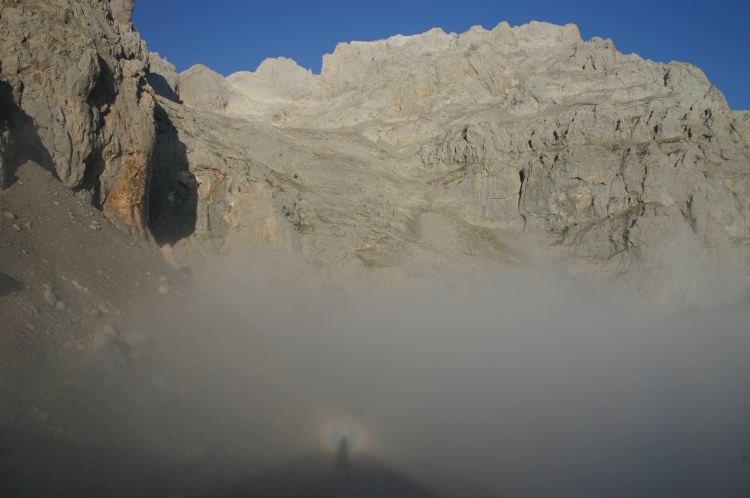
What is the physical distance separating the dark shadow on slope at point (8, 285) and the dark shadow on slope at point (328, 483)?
9.21 meters

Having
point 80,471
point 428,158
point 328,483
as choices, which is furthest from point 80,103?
point 428,158

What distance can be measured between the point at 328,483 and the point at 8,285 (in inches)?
502

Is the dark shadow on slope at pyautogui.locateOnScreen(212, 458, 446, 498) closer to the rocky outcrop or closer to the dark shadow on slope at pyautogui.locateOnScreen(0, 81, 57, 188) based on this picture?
the dark shadow on slope at pyautogui.locateOnScreen(0, 81, 57, 188)

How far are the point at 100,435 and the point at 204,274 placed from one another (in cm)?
2116

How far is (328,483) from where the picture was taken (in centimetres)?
1938

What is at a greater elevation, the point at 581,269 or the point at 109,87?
the point at 581,269

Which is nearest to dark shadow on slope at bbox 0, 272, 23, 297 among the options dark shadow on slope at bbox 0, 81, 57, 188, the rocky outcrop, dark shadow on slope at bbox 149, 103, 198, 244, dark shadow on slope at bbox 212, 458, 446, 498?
dark shadow on slope at bbox 0, 81, 57, 188

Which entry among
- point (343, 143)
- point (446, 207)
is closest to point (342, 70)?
point (343, 143)

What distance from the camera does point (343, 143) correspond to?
7725 centimetres

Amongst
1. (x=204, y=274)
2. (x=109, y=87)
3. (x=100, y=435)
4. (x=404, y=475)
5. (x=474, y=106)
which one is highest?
(x=474, y=106)

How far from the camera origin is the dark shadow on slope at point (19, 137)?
21016 mm

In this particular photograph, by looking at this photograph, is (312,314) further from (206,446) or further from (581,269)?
(581,269)

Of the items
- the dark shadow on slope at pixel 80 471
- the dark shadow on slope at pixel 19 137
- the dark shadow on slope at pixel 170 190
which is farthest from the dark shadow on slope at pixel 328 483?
the dark shadow on slope at pixel 170 190

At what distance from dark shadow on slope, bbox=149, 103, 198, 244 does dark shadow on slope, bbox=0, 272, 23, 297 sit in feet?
55.2
